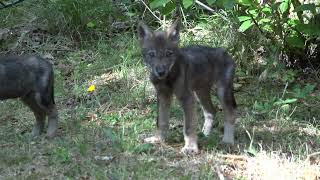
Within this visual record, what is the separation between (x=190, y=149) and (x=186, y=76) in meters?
0.86

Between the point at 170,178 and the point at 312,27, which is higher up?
the point at 312,27

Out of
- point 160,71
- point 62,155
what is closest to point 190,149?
point 160,71

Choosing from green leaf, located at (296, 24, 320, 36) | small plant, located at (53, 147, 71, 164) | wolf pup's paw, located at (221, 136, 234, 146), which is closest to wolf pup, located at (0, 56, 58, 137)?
small plant, located at (53, 147, 71, 164)

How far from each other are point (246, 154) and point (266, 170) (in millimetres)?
595

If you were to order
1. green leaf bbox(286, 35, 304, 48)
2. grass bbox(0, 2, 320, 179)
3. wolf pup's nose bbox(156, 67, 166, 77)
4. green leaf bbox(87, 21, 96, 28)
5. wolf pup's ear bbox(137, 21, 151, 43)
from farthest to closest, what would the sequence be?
green leaf bbox(87, 21, 96, 28) → green leaf bbox(286, 35, 304, 48) → wolf pup's ear bbox(137, 21, 151, 43) → wolf pup's nose bbox(156, 67, 166, 77) → grass bbox(0, 2, 320, 179)

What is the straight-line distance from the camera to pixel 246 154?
655 centimetres

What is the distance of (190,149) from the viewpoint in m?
6.64

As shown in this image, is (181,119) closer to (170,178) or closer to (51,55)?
(170,178)

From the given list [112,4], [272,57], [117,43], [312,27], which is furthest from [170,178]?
[112,4]

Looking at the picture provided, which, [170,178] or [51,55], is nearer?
[170,178]

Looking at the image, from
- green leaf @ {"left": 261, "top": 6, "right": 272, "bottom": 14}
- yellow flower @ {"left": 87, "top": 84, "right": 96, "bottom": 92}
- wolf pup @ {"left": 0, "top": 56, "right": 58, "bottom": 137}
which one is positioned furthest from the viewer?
yellow flower @ {"left": 87, "top": 84, "right": 96, "bottom": 92}

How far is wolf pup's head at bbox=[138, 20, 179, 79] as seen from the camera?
6.41m

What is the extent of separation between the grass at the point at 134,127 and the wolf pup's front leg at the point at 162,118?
145 mm

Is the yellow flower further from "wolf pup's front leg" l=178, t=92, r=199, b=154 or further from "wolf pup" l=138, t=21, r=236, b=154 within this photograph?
"wolf pup's front leg" l=178, t=92, r=199, b=154
